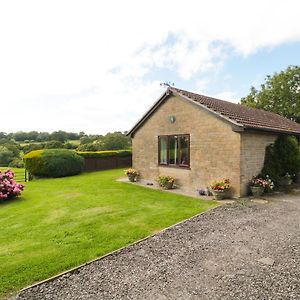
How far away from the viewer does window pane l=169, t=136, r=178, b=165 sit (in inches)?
568

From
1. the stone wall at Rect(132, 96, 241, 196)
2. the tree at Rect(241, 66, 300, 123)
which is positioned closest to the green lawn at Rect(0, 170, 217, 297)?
the stone wall at Rect(132, 96, 241, 196)

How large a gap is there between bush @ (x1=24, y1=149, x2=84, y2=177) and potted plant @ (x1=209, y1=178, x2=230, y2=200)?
13.4 metres

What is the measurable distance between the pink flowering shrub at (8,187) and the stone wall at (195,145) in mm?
7471

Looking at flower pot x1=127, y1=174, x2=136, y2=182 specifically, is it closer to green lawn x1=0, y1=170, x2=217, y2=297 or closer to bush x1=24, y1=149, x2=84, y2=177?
green lawn x1=0, y1=170, x2=217, y2=297

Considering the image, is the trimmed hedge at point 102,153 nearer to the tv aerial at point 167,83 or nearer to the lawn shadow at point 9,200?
the lawn shadow at point 9,200

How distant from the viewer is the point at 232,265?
507cm

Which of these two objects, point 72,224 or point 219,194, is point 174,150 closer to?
point 219,194

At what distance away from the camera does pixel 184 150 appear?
1395cm

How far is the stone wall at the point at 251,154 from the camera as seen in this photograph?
11.3 metres

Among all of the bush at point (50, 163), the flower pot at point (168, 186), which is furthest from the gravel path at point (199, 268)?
the bush at point (50, 163)

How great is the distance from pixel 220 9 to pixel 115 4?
152 inches

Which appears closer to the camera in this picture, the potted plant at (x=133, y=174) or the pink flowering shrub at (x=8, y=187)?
the pink flowering shrub at (x=8, y=187)

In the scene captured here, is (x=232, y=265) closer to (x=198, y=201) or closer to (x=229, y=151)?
(x=198, y=201)

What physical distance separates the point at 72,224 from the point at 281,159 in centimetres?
1099
